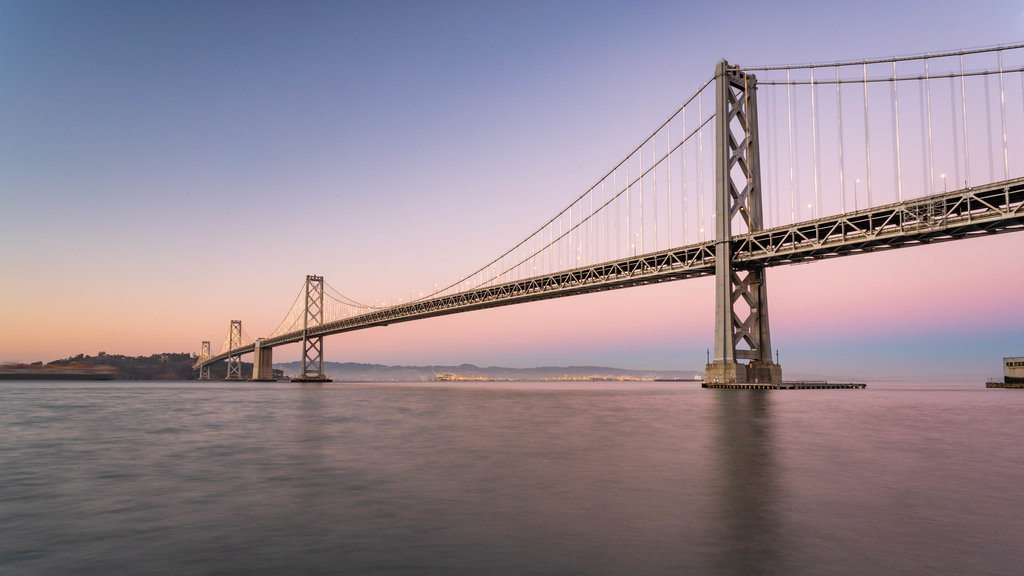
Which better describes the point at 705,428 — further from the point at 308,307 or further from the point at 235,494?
the point at 308,307

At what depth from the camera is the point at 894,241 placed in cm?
4112

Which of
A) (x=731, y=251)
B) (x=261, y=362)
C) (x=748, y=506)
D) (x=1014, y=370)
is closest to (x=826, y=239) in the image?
(x=731, y=251)

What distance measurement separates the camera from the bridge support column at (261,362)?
11880cm

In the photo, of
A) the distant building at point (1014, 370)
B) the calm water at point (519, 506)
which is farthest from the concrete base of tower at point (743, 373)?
the distant building at point (1014, 370)

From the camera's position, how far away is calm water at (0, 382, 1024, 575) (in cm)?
495

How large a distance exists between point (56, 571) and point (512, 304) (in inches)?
2601

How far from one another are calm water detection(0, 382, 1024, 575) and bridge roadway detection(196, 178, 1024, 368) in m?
29.0

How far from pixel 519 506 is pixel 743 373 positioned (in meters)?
45.5

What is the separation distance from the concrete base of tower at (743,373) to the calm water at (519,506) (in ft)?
110

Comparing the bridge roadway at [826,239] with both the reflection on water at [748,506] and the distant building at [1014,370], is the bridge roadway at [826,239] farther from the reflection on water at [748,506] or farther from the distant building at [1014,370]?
the distant building at [1014,370]

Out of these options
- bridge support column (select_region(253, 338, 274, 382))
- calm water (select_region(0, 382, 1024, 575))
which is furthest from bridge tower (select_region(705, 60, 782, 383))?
bridge support column (select_region(253, 338, 274, 382))

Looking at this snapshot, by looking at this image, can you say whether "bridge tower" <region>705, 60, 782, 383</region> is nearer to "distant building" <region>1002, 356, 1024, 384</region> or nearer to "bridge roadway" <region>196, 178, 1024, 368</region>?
"bridge roadway" <region>196, 178, 1024, 368</region>

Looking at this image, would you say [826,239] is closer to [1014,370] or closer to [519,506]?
[519,506]

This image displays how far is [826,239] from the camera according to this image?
43.7 metres
